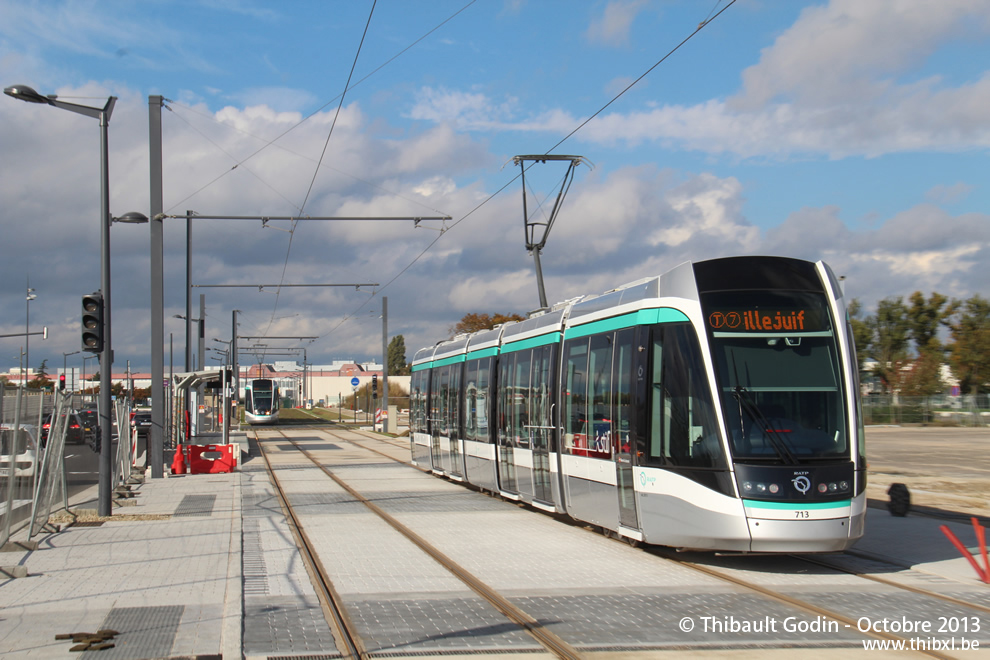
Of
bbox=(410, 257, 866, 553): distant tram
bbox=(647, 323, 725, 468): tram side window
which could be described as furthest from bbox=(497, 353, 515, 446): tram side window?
bbox=(647, 323, 725, 468): tram side window

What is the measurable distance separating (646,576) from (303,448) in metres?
29.4

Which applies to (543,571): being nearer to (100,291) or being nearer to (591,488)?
(591,488)

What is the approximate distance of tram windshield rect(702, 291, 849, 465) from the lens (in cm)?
959

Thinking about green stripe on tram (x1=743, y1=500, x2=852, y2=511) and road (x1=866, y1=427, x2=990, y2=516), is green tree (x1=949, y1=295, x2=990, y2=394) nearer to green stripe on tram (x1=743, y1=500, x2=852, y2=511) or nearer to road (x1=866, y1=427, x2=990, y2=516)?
road (x1=866, y1=427, x2=990, y2=516)

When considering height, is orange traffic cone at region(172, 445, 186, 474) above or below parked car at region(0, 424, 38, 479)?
below

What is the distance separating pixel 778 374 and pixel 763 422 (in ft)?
1.75

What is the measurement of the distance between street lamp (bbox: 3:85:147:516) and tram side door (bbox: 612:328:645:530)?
8.38m

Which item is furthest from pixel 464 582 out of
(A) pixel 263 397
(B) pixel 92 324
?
(A) pixel 263 397

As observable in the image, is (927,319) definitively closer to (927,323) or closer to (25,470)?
(927,323)

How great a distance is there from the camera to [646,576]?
9.55 m

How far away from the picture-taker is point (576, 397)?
12867 millimetres

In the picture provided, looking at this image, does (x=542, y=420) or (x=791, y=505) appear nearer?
(x=791, y=505)

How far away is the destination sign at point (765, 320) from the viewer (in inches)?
393

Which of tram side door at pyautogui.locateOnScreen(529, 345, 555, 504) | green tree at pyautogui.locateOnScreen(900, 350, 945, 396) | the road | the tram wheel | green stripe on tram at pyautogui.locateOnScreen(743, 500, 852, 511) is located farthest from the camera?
green tree at pyautogui.locateOnScreen(900, 350, 945, 396)
